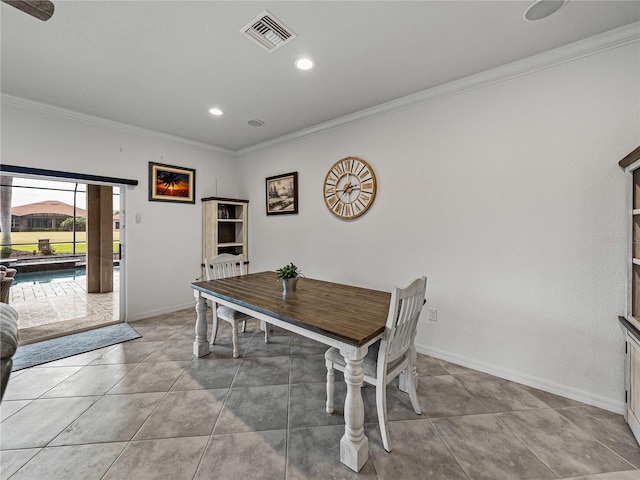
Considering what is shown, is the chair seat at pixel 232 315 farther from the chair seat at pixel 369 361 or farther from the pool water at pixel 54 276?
the pool water at pixel 54 276

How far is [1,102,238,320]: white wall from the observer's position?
294cm

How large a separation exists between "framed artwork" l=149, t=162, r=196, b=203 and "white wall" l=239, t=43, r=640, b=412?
2.72 meters

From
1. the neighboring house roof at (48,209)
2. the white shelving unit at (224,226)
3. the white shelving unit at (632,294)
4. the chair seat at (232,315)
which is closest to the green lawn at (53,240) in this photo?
the neighboring house roof at (48,209)

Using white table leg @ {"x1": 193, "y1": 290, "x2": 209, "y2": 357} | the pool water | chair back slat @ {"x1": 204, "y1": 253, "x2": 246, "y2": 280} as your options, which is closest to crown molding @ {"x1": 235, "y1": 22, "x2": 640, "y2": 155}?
chair back slat @ {"x1": 204, "y1": 253, "x2": 246, "y2": 280}

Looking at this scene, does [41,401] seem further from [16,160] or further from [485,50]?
[485,50]

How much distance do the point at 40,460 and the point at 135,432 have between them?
1.44 ft

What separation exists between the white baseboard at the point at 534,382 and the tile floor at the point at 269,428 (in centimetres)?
7

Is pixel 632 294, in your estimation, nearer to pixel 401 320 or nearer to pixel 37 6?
pixel 401 320

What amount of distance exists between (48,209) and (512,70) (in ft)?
23.7

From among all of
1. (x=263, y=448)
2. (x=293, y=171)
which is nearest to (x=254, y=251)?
(x=293, y=171)

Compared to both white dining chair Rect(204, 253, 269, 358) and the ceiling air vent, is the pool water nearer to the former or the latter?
white dining chair Rect(204, 253, 269, 358)

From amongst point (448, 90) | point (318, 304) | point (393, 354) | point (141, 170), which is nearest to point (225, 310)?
point (318, 304)

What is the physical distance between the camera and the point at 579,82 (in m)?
1.99

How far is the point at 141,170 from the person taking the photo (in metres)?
3.75
